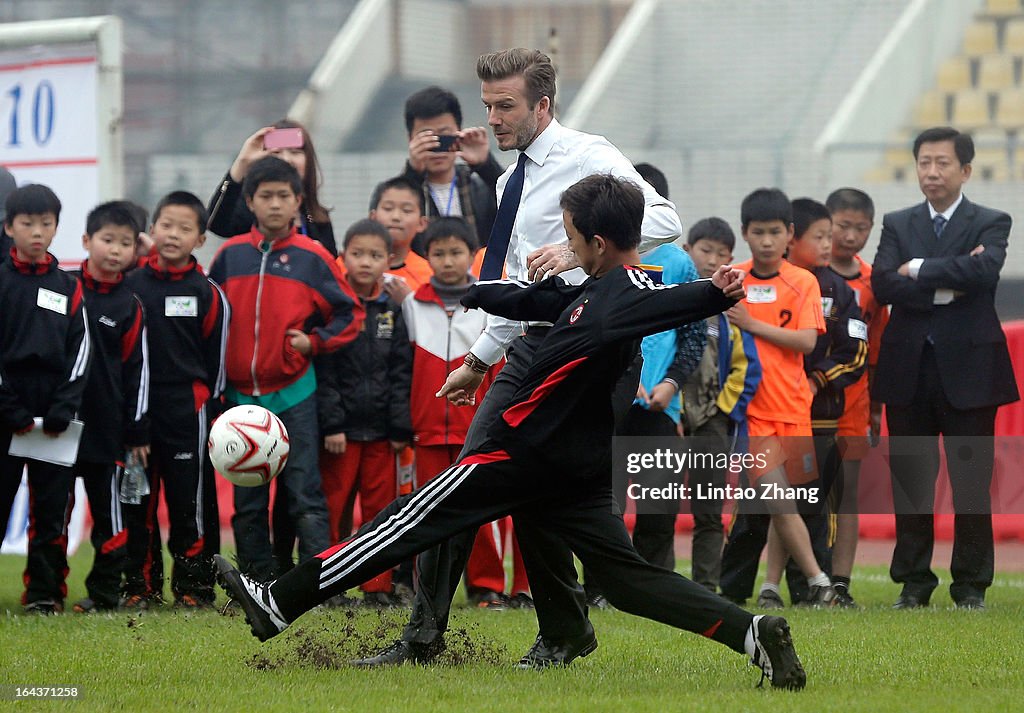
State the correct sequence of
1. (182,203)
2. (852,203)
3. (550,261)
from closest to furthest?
(550,261), (182,203), (852,203)

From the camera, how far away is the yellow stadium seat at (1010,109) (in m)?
20.6

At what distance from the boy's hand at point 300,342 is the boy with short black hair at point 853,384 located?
10.3ft

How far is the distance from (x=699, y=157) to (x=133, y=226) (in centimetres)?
1083

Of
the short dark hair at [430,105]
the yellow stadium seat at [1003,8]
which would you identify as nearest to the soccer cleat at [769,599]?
the short dark hair at [430,105]

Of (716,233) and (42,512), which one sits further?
(716,233)

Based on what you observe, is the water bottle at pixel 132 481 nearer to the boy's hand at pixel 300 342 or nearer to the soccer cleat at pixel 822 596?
the boy's hand at pixel 300 342

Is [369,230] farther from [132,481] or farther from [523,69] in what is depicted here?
[523,69]

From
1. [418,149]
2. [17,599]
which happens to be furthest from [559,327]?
[17,599]

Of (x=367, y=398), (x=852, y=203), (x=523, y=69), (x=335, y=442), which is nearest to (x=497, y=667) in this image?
(x=523, y=69)

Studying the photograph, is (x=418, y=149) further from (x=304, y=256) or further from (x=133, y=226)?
(x=133, y=226)

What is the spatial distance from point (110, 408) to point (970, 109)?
1564 centimetres

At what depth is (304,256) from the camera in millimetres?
8438

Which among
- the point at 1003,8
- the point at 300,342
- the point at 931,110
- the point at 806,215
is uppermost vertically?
the point at 1003,8

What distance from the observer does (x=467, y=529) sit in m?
5.61
